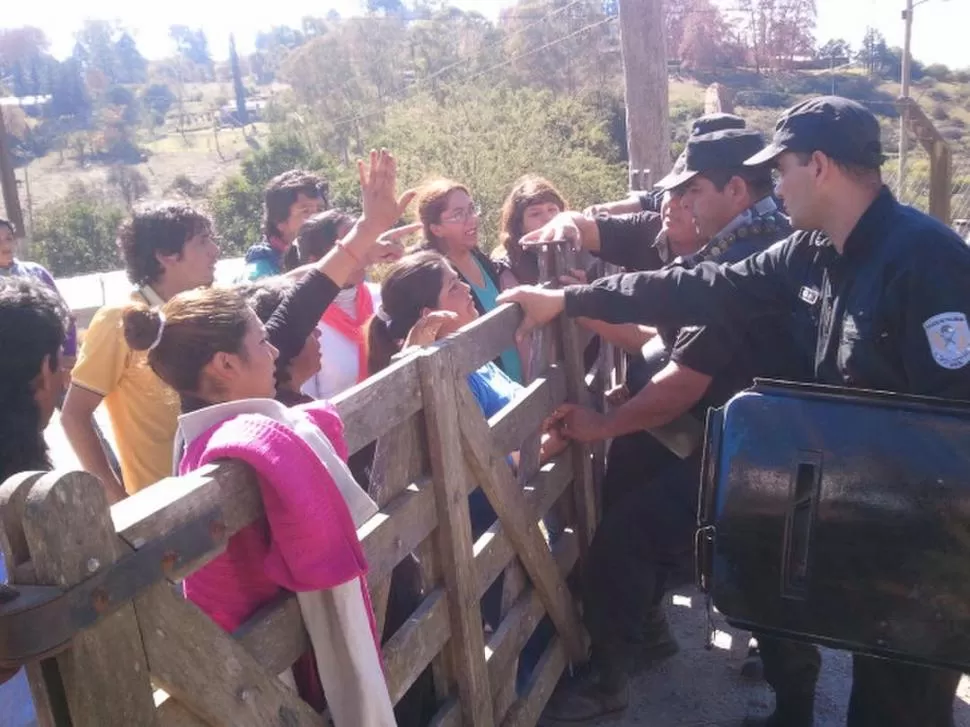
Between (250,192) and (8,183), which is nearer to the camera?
(8,183)

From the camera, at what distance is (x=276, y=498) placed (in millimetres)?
1662

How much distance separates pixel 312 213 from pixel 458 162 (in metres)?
19.5

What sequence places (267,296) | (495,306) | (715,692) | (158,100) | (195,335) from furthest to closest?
(158,100), (495,306), (715,692), (267,296), (195,335)

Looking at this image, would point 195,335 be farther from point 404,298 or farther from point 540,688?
point 540,688

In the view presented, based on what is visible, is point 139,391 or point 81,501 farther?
point 139,391

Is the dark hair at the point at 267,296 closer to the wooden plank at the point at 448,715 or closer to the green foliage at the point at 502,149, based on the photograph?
the wooden plank at the point at 448,715

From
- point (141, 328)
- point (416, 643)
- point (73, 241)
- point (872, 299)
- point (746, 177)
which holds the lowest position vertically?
point (73, 241)

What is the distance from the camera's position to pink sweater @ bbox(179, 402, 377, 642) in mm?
1652

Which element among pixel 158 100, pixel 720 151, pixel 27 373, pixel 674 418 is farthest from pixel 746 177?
pixel 158 100

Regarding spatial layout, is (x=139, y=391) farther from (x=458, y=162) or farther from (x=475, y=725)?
(x=458, y=162)

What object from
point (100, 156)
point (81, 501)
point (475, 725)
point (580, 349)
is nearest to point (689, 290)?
point (580, 349)

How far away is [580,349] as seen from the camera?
12.7 feet

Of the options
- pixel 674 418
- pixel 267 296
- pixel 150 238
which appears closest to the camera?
pixel 267 296

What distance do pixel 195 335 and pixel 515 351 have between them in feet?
6.45
